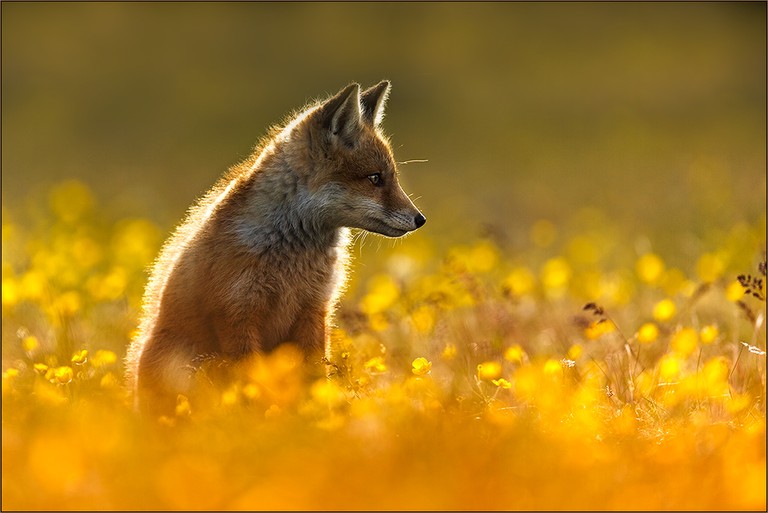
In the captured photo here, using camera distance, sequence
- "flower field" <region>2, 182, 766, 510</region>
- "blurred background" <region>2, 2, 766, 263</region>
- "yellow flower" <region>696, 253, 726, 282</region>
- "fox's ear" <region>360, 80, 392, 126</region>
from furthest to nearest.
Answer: "blurred background" <region>2, 2, 766, 263</region>, "yellow flower" <region>696, 253, 726, 282</region>, "fox's ear" <region>360, 80, 392, 126</region>, "flower field" <region>2, 182, 766, 510</region>

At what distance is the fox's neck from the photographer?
18.2 ft

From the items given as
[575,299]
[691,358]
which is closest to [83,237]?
[575,299]

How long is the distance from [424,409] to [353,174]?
2.06m

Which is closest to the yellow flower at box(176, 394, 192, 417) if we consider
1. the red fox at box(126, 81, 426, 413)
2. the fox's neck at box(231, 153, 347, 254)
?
the red fox at box(126, 81, 426, 413)

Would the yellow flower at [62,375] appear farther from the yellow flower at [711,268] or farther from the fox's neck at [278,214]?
the yellow flower at [711,268]

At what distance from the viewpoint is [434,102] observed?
22609mm

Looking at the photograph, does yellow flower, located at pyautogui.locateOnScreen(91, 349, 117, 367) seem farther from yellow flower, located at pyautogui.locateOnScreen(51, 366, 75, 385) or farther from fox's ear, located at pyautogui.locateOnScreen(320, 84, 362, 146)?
fox's ear, located at pyautogui.locateOnScreen(320, 84, 362, 146)

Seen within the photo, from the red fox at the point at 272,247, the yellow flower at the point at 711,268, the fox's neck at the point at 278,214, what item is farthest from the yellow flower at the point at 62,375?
the yellow flower at the point at 711,268

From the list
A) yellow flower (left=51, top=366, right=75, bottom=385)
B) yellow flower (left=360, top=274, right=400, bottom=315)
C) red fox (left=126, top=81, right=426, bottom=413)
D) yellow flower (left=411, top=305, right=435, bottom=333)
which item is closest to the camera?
yellow flower (left=51, top=366, right=75, bottom=385)

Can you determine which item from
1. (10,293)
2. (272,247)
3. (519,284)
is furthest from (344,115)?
(10,293)

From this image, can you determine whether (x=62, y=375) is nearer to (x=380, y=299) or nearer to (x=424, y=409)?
(x=424, y=409)

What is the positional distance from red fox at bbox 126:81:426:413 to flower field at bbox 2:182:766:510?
249mm

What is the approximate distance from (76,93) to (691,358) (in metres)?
18.6

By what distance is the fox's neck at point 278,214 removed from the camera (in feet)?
18.2
